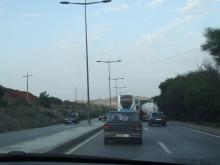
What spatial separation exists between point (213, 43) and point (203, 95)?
1549 cm

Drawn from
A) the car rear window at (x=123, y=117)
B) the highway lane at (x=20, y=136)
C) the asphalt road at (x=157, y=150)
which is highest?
the car rear window at (x=123, y=117)

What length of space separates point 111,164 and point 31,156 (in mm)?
767

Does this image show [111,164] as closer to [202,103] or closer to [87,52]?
[87,52]

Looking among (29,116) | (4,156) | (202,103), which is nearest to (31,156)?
(4,156)

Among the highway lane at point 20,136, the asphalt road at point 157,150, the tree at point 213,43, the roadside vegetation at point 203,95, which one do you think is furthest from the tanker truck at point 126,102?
the asphalt road at point 157,150

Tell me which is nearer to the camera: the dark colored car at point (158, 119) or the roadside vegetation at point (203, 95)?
the roadside vegetation at point (203, 95)

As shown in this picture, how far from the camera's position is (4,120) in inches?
2992

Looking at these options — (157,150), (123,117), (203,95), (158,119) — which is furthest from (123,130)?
(203,95)

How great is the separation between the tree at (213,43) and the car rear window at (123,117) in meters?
27.0

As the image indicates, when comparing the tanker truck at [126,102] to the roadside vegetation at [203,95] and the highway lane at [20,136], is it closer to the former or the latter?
the roadside vegetation at [203,95]

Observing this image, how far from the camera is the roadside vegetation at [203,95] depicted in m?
56.6

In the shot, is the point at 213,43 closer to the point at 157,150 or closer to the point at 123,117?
the point at 123,117

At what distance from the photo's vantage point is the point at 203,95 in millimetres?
70625

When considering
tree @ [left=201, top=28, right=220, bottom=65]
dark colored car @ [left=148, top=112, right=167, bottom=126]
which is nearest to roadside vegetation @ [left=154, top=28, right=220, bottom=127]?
tree @ [left=201, top=28, right=220, bottom=65]
